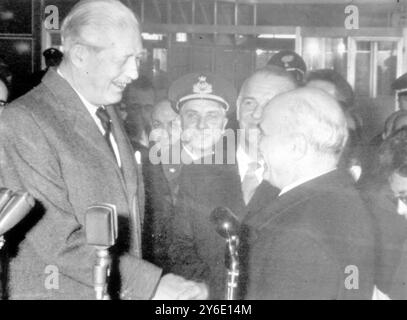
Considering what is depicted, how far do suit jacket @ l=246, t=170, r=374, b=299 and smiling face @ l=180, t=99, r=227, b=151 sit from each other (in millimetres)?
687

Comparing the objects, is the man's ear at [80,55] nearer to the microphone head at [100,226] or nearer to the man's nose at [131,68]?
the man's nose at [131,68]

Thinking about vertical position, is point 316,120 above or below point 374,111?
above

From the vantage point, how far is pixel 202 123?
6.08 ft

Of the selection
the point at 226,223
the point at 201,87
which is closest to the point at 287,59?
the point at 201,87

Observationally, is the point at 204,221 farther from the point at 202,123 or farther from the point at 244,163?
the point at 202,123

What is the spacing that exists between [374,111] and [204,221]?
2331 millimetres

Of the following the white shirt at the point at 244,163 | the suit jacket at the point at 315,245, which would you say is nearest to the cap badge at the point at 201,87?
the white shirt at the point at 244,163

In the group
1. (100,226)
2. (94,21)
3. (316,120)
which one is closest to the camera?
(100,226)

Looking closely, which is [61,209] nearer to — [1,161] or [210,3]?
[1,161]

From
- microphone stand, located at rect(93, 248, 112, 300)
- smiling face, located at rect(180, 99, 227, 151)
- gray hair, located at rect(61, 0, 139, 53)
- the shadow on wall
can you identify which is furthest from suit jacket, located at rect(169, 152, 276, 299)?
the shadow on wall

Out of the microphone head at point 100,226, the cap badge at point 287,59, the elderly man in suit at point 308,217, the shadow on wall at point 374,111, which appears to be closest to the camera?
the microphone head at point 100,226

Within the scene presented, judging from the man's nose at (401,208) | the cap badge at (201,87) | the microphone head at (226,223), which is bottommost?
the man's nose at (401,208)

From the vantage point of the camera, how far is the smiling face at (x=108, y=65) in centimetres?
138
